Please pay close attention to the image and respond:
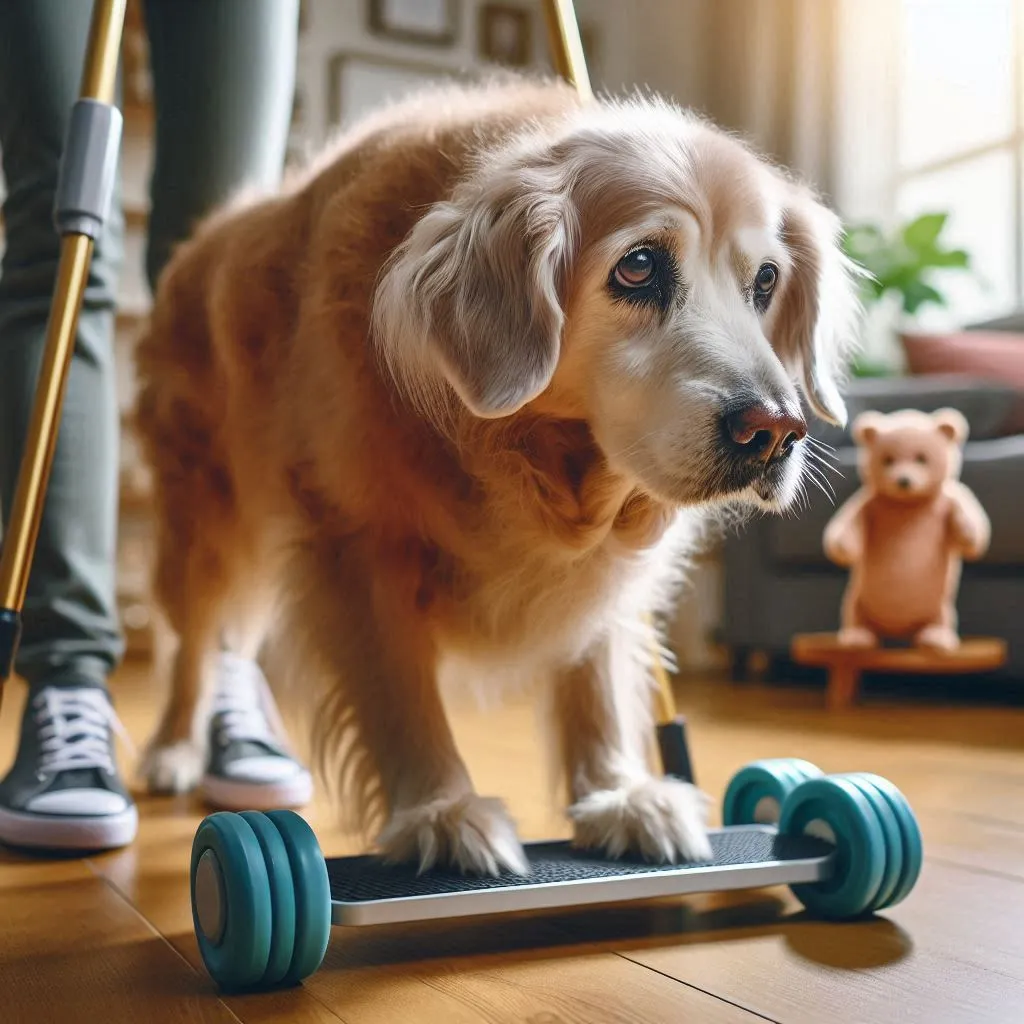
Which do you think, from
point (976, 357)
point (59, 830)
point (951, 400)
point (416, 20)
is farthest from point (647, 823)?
point (416, 20)

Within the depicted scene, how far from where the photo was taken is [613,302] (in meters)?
1.12

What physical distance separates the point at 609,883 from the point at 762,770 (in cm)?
36

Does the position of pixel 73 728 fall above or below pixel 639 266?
below

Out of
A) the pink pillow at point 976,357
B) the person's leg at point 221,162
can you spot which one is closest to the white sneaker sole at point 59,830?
the person's leg at point 221,162

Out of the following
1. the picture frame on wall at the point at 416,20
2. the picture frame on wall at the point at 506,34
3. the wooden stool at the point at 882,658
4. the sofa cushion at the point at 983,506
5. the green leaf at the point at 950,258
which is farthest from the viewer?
the picture frame on wall at the point at 506,34

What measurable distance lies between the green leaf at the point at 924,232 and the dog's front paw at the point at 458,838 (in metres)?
3.70

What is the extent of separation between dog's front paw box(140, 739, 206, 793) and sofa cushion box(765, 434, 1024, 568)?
6.47 ft

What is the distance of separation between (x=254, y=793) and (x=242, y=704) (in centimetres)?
20

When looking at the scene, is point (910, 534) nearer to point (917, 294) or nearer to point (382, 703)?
point (917, 294)

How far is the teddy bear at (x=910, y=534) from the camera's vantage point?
3020mm

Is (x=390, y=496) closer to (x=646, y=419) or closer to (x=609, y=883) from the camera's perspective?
(x=646, y=419)

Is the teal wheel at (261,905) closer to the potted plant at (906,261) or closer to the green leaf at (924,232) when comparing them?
the potted plant at (906,261)

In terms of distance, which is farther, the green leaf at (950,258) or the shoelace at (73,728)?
the green leaf at (950,258)

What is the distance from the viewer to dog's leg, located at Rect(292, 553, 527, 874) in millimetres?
1194
